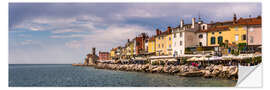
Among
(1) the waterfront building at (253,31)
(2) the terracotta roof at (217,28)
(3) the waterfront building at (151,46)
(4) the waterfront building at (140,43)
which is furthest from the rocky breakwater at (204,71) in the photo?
(4) the waterfront building at (140,43)

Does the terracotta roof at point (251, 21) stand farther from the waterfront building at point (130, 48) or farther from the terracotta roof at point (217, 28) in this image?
the waterfront building at point (130, 48)

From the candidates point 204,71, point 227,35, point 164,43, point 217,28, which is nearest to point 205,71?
point 204,71

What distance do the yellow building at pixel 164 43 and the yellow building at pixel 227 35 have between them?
6.69m

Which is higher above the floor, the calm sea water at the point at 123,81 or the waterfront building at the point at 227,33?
the waterfront building at the point at 227,33

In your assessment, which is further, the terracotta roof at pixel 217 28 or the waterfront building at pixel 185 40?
the waterfront building at pixel 185 40

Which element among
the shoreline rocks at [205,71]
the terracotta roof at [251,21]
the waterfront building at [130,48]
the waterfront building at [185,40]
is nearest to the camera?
the shoreline rocks at [205,71]

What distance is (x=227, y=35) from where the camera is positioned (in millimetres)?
31953

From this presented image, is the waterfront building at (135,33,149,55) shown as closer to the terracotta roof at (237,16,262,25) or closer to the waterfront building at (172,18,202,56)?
the waterfront building at (172,18,202,56)

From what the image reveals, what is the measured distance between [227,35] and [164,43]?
460 inches

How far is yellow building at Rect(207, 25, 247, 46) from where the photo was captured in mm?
29711

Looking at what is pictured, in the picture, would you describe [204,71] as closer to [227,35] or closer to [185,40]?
[227,35]

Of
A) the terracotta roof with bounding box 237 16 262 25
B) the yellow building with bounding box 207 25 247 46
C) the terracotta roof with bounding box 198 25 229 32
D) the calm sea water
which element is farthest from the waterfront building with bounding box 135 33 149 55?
the terracotta roof with bounding box 237 16 262 25

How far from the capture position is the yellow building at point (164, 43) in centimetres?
3906
